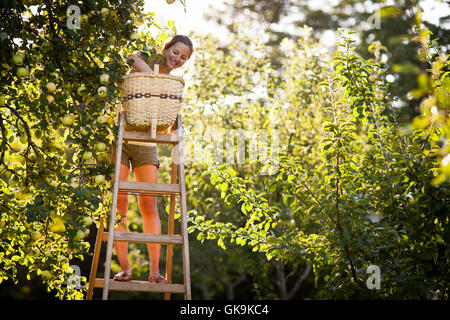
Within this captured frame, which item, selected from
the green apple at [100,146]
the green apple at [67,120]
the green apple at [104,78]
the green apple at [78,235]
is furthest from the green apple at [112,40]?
the green apple at [78,235]

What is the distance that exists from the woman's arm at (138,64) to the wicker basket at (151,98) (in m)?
0.06

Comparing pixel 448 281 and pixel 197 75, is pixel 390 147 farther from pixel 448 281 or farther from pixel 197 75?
pixel 197 75

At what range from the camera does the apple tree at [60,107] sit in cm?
237

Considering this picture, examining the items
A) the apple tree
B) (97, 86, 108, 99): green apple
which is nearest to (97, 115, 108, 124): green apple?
the apple tree

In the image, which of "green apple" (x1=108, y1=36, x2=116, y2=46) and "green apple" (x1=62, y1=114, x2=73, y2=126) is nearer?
"green apple" (x1=62, y1=114, x2=73, y2=126)

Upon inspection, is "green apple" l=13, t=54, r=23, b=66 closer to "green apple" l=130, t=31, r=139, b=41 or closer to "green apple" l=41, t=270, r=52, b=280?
"green apple" l=130, t=31, r=139, b=41

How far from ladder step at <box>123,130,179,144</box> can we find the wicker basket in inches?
1.4

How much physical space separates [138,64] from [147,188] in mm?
716

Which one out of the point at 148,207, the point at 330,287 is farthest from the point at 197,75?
the point at 330,287

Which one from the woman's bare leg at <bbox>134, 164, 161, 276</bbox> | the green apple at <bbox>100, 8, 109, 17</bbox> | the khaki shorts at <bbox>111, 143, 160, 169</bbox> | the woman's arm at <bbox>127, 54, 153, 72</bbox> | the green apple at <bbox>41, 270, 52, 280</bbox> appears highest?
the green apple at <bbox>100, 8, 109, 17</bbox>

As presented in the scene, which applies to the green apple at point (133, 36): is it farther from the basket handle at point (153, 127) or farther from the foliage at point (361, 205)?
the foliage at point (361, 205)

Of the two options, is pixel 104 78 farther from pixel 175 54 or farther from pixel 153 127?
pixel 175 54

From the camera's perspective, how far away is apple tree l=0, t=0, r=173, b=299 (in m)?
2.37

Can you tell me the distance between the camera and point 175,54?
2.84 meters
